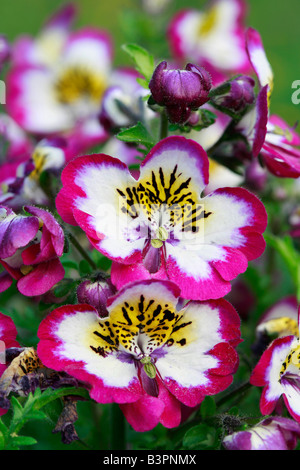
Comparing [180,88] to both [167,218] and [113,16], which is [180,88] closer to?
[167,218]

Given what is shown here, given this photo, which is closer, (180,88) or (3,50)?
(180,88)

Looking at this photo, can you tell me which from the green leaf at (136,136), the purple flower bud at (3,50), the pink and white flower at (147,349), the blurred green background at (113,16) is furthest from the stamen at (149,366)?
the blurred green background at (113,16)

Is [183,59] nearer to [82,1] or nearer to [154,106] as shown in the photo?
[154,106]

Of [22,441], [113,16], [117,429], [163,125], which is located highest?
[163,125]

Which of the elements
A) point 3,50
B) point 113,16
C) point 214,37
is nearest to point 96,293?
point 3,50

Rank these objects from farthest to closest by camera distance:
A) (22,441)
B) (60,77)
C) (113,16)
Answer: (113,16), (60,77), (22,441)
